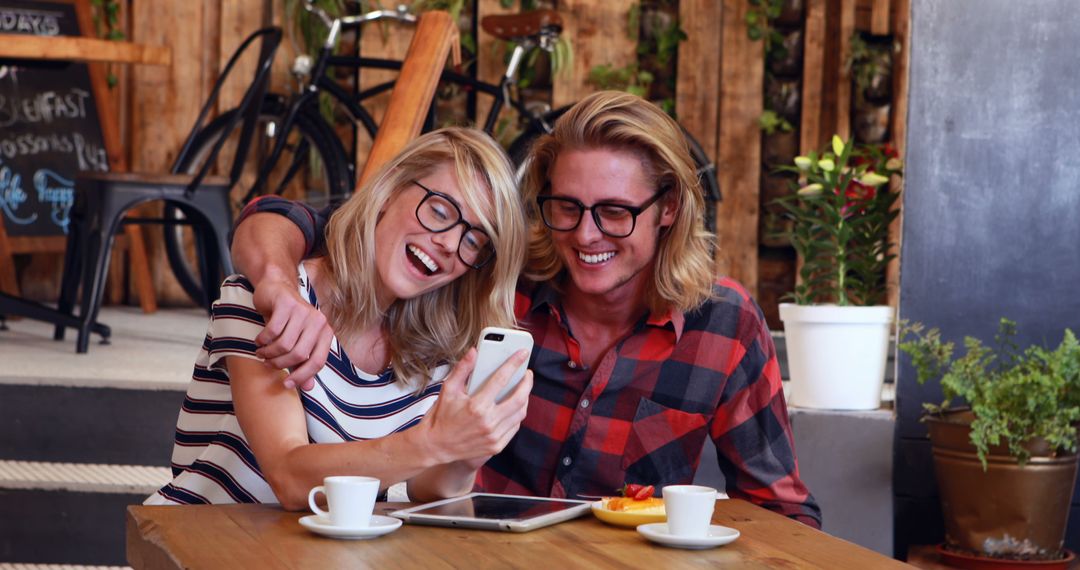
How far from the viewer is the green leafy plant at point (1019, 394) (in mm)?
2613

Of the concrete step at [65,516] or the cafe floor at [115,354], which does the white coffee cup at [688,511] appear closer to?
the concrete step at [65,516]

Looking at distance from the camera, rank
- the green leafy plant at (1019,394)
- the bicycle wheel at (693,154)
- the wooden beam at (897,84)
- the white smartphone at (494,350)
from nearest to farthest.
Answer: the white smartphone at (494,350) → the green leafy plant at (1019,394) → the bicycle wheel at (693,154) → the wooden beam at (897,84)

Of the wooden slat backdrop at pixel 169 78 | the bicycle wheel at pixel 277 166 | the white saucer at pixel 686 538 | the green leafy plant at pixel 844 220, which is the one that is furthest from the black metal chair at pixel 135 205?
the white saucer at pixel 686 538

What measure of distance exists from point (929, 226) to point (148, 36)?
3450 mm

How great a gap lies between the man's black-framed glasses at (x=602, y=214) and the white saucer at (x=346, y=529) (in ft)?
2.25

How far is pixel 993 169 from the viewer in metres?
2.86

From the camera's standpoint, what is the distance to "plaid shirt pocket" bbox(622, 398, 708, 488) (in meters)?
1.95

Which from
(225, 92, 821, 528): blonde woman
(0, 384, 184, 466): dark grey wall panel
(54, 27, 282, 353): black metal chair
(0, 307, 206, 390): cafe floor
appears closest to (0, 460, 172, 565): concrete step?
(0, 384, 184, 466): dark grey wall panel

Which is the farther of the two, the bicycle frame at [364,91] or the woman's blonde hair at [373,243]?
the bicycle frame at [364,91]

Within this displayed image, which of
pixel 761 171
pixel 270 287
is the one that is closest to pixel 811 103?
pixel 761 171

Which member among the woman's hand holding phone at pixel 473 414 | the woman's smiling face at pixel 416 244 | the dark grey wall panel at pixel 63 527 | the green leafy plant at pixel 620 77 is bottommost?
the dark grey wall panel at pixel 63 527

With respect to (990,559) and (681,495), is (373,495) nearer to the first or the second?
(681,495)

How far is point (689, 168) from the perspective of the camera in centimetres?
197

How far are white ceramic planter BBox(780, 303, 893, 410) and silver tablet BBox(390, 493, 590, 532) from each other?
63.6 inches
